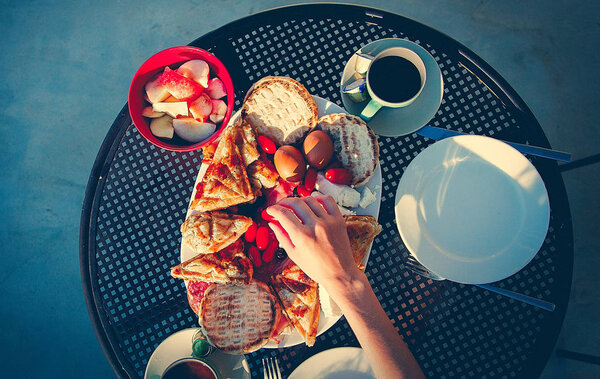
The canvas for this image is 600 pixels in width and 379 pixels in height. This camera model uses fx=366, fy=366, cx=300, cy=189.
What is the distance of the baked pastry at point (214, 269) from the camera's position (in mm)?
1075

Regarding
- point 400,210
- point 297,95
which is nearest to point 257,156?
point 297,95

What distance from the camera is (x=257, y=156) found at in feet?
3.65

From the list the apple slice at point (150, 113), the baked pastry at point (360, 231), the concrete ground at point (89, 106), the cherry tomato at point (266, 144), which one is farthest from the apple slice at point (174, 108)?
the concrete ground at point (89, 106)

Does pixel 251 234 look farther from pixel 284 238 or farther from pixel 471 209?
pixel 471 209

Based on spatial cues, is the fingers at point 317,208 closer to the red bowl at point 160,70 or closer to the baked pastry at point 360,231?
the baked pastry at point 360,231

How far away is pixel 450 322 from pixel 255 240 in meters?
0.71

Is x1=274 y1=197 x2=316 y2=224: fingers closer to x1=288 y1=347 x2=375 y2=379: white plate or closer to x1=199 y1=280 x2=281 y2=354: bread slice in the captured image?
x1=199 y1=280 x2=281 y2=354: bread slice

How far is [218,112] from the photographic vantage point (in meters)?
1.15

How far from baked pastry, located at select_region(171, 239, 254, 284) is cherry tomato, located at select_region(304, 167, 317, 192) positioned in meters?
0.30

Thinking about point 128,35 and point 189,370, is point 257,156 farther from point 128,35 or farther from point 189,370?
point 128,35

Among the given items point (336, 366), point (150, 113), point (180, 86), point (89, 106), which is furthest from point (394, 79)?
point (89, 106)

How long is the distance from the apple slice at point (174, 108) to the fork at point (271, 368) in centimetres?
84

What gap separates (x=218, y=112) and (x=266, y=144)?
184mm

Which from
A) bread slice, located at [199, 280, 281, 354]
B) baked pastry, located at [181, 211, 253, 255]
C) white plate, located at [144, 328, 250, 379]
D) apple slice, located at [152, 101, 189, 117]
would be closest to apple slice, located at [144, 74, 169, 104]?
apple slice, located at [152, 101, 189, 117]
